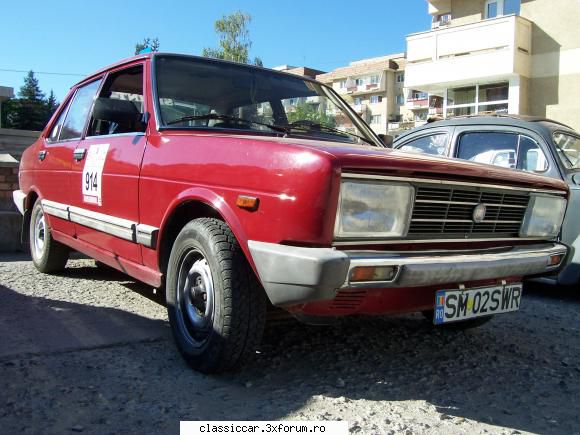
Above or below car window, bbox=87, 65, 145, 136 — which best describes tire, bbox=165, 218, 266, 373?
below

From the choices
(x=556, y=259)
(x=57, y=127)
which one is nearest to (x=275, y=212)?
(x=556, y=259)

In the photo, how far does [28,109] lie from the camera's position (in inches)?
2416

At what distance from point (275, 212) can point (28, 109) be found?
67308mm

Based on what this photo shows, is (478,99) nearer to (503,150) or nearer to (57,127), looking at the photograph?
(503,150)

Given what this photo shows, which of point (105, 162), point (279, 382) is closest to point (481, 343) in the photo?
point (279, 382)

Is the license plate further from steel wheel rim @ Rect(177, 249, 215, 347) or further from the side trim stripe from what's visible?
the side trim stripe

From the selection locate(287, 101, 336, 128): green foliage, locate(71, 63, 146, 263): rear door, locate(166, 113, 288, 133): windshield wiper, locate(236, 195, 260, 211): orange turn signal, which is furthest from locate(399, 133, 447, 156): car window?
locate(236, 195, 260, 211): orange turn signal

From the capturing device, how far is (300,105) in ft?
13.3

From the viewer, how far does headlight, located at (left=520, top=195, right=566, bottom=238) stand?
3.12m

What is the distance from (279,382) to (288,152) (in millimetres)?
1185

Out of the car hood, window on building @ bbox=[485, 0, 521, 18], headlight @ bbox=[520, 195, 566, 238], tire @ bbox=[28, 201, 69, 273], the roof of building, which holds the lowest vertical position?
tire @ bbox=[28, 201, 69, 273]

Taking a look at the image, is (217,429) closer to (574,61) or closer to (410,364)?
(410,364)

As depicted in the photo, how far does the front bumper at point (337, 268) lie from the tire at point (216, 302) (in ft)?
0.81

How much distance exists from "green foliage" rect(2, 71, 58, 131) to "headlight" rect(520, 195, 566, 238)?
Result: 5971 centimetres
